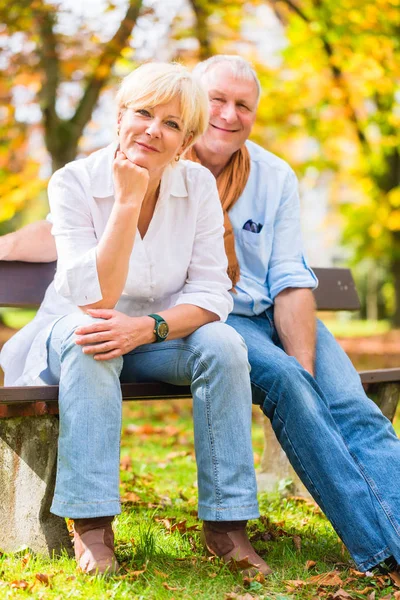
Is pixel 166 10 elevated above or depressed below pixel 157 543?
above

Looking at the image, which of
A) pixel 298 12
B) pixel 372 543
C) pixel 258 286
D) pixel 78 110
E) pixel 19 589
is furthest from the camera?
pixel 298 12

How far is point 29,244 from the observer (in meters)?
3.64

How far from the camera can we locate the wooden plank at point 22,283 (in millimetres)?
3701

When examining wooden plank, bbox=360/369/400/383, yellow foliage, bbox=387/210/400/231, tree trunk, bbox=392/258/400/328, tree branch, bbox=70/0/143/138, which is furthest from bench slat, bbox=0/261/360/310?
tree trunk, bbox=392/258/400/328

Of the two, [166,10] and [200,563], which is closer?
[200,563]

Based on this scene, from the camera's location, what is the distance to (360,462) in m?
3.07

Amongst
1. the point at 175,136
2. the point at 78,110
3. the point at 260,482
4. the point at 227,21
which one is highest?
the point at 175,136

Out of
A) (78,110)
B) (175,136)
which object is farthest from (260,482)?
(78,110)

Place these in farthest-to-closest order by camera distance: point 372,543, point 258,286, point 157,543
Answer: point 258,286, point 157,543, point 372,543

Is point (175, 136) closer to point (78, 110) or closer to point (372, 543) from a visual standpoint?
point (372, 543)

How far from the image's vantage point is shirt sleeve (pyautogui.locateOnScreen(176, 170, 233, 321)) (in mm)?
3127

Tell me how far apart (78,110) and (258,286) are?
15.3 ft

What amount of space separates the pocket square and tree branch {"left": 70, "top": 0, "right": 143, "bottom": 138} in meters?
4.12

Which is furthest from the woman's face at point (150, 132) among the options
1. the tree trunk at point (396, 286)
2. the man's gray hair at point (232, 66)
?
the tree trunk at point (396, 286)
